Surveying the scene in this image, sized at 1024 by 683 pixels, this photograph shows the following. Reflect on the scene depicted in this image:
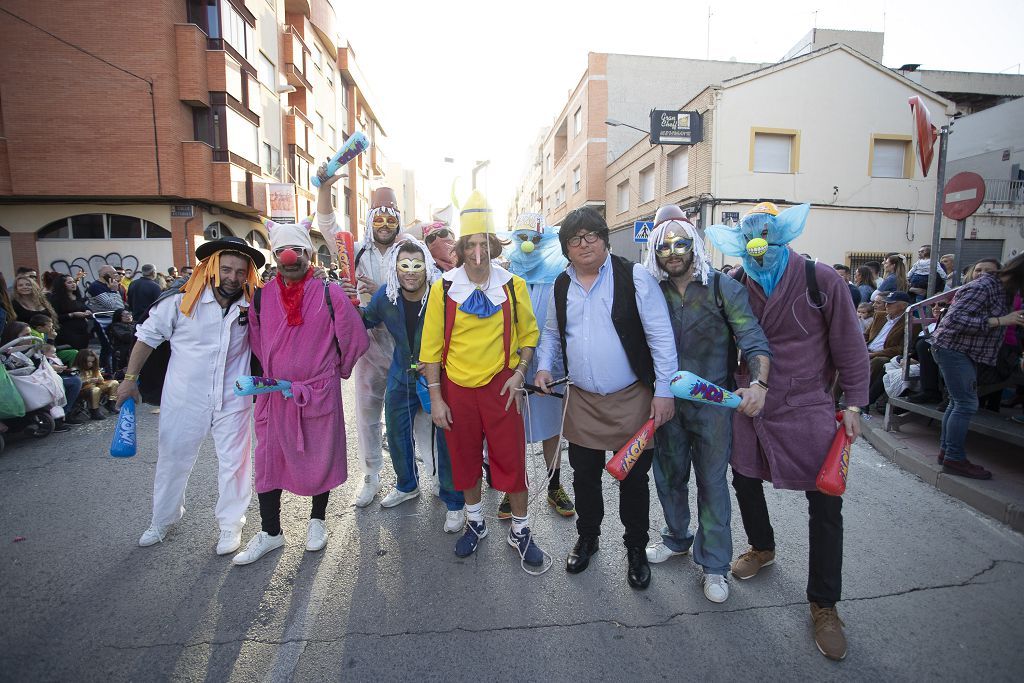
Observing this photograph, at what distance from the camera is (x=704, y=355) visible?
2707mm

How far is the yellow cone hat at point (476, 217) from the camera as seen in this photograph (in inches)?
115

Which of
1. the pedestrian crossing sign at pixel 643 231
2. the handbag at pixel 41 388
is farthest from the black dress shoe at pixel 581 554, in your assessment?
the handbag at pixel 41 388

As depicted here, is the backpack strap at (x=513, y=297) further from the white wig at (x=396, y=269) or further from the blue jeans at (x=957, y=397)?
the blue jeans at (x=957, y=397)

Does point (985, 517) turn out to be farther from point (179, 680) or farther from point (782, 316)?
point (179, 680)

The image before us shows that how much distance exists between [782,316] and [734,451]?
0.74m

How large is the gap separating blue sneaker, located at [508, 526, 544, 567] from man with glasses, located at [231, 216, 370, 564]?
116cm

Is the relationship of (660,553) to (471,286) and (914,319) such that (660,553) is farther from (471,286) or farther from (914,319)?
(914,319)

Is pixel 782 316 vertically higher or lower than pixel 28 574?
higher

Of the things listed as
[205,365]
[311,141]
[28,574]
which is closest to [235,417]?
[205,365]

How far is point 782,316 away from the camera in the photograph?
255cm

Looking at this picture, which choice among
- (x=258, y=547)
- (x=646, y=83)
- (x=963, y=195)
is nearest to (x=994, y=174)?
(x=646, y=83)

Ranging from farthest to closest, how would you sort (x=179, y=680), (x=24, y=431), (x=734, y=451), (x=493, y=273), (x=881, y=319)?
(x=881, y=319) → (x=24, y=431) → (x=493, y=273) → (x=734, y=451) → (x=179, y=680)

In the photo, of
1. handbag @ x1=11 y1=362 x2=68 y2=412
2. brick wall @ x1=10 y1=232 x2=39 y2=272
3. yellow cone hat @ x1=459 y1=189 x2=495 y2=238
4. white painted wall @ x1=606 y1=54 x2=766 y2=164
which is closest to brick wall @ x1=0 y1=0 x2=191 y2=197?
brick wall @ x1=10 y1=232 x2=39 y2=272

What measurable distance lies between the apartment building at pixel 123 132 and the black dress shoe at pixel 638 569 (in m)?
16.4
